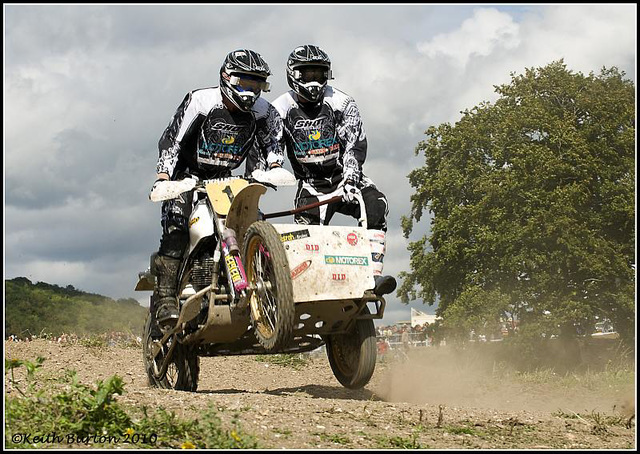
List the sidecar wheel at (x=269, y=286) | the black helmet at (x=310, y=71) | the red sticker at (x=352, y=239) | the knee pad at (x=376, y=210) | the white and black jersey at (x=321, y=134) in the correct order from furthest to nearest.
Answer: the white and black jersey at (x=321, y=134), the black helmet at (x=310, y=71), the knee pad at (x=376, y=210), the red sticker at (x=352, y=239), the sidecar wheel at (x=269, y=286)

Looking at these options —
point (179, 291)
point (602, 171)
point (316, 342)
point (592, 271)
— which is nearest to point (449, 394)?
point (316, 342)

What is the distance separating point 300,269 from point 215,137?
201 centimetres

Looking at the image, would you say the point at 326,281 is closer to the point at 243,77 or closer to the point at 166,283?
the point at 166,283


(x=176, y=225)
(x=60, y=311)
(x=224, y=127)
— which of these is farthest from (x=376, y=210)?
(x=60, y=311)

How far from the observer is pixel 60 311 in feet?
71.7

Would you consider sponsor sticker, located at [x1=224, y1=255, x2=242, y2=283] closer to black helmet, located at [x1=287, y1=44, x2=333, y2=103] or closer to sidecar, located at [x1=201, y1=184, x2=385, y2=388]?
sidecar, located at [x1=201, y1=184, x2=385, y2=388]

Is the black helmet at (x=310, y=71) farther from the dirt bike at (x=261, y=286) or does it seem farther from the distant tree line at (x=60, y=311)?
the distant tree line at (x=60, y=311)

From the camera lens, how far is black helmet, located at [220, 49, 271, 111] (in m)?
8.97

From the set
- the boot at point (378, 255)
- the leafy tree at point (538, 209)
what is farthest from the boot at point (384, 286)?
the leafy tree at point (538, 209)

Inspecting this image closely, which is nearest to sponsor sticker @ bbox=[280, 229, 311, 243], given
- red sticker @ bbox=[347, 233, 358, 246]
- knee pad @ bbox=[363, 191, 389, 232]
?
red sticker @ bbox=[347, 233, 358, 246]

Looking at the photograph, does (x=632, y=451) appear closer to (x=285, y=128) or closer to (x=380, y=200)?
(x=380, y=200)

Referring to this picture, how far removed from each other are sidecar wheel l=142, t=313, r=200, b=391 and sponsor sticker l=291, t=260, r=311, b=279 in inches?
80.5

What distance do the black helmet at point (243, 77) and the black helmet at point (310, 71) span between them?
1.84ft

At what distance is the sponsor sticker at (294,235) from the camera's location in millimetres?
8008
